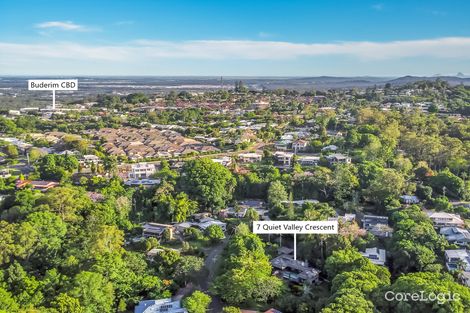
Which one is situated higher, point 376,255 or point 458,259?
point 458,259

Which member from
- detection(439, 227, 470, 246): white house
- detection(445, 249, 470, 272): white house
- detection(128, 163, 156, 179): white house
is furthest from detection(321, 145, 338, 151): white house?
detection(445, 249, 470, 272): white house

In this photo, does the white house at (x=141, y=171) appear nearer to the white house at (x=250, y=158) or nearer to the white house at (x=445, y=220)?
the white house at (x=250, y=158)

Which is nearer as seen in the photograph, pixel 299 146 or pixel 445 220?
pixel 445 220

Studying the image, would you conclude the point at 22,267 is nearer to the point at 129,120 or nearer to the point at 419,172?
the point at 419,172

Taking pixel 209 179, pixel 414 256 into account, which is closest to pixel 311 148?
pixel 209 179

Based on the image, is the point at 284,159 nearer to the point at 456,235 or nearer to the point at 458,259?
the point at 456,235

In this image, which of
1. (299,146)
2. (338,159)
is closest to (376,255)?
(338,159)
